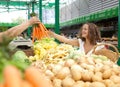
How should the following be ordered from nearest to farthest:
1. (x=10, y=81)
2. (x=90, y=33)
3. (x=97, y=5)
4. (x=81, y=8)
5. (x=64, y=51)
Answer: (x=10, y=81) < (x=64, y=51) < (x=90, y=33) < (x=97, y=5) < (x=81, y=8)

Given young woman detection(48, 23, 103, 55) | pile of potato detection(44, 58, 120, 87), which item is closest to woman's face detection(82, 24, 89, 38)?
young woman detection(48, 23, 103, 55)

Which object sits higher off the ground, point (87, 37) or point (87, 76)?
point (87, 37)

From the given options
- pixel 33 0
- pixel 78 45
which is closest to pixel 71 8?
pixel 33 0

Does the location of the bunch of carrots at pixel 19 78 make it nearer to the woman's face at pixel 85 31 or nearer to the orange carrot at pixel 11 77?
the orange carrot at pixel 11 77

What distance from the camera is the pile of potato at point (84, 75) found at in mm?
2658

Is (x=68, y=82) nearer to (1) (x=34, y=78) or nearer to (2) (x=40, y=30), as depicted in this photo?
(1) (x=34, y=78)

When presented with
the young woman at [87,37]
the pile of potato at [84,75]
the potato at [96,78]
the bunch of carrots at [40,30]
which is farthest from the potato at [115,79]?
the bunch of carrots at [40,30]

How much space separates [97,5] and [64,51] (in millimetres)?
14063

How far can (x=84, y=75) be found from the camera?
111 inches

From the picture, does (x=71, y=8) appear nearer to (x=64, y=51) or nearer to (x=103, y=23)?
(x=103, y=23)

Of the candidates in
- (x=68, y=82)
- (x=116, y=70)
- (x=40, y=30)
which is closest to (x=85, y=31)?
(x=40, y=30)

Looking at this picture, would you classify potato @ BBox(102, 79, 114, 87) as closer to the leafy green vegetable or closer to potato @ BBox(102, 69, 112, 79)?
potato @ BBox(102, 69, 112, 79)

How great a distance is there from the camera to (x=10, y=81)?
27.1 inches

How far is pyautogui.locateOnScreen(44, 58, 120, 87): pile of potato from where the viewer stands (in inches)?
105
